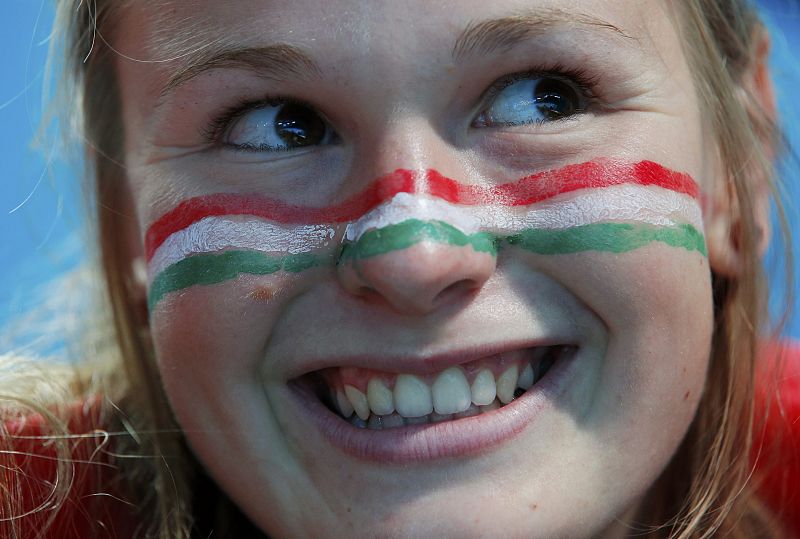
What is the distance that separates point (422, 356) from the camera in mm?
1289

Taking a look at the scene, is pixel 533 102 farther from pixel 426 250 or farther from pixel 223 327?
pixel 223 327

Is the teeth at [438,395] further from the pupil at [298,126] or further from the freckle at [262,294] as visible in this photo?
the pupil at [298,126]

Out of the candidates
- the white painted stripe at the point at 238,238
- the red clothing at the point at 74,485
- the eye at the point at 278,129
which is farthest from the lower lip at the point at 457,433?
the red clothing at the point at 74,485

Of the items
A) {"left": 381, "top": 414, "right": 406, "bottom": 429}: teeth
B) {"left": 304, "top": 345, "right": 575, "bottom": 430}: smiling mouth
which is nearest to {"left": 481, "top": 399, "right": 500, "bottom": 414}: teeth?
{"left": 304, "top": 345, "right": 575, "bottom": 430}: smiling mouth

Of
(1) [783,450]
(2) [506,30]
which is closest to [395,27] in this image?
(2) [506,30]

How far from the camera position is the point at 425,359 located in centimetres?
129

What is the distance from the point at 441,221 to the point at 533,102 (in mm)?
240

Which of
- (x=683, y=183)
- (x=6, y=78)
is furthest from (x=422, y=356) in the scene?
(x=6, y=78)

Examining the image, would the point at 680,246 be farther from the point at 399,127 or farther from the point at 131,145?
the point at 131,145

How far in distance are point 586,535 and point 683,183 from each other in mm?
492

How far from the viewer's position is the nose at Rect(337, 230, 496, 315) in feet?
4.03

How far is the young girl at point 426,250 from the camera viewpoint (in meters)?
1.28

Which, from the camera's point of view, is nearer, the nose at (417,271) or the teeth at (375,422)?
the nose at (417,271)

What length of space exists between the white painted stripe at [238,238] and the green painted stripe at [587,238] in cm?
25
